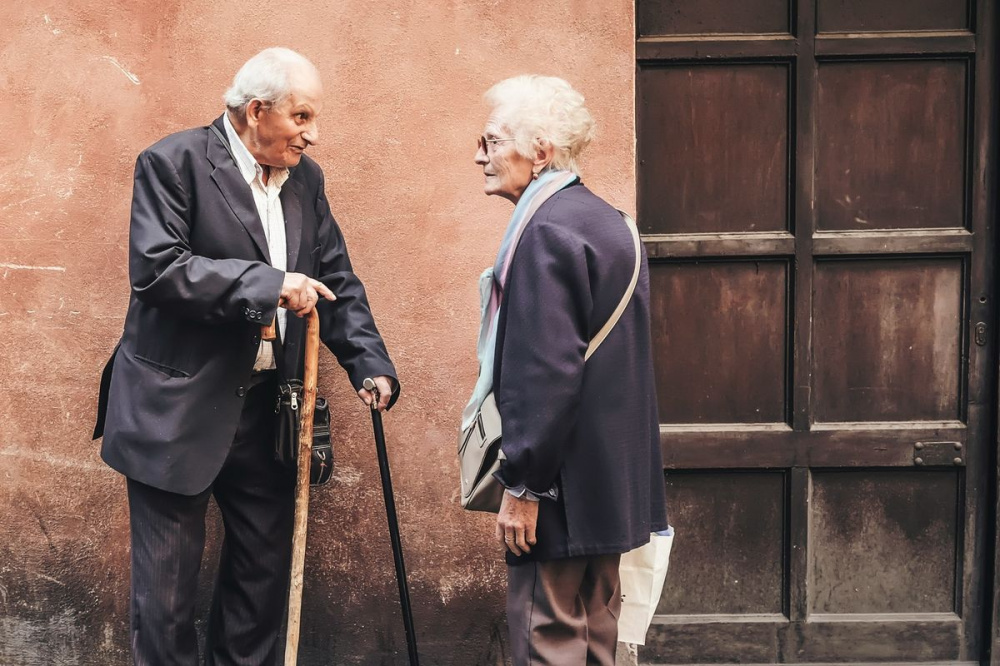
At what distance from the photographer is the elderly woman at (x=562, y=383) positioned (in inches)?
99.7

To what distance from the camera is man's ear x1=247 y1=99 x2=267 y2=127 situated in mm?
2982

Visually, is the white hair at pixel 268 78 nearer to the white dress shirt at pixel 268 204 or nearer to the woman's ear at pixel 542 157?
the white dress shirt at pixel 268 204

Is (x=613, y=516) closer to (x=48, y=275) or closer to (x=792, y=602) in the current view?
(x=792, y=602)

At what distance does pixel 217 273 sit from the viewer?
2.83m

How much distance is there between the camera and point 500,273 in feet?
9.01

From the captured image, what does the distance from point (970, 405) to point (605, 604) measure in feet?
5.55

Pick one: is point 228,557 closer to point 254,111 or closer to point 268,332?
point 268,332

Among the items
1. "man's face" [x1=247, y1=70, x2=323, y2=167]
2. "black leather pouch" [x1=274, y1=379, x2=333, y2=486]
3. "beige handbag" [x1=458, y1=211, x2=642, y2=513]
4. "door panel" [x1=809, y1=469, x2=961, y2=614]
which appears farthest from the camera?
"door panel" [x1=809, y1=469, x2=961, y2=614]

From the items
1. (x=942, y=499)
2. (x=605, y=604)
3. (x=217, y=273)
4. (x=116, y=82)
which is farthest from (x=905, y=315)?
(x=116, y=82)

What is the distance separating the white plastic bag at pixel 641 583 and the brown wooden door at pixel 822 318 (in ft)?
3.06

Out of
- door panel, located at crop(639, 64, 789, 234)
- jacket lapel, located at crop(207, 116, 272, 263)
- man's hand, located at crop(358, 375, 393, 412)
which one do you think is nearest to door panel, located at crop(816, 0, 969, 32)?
door panel, located at crop(639, 64, 789, 234)

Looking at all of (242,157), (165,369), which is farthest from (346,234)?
(165,369)

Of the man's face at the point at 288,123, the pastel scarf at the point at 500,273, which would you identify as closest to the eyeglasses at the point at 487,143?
the pastel scarf at the point at 500,273

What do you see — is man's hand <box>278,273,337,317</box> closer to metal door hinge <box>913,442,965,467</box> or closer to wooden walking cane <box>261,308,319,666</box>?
wooden walking cane <box>261,308,319,666</box>
